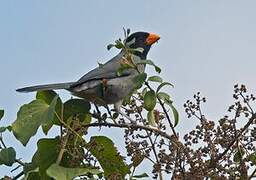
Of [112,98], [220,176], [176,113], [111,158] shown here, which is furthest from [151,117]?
[112,98]

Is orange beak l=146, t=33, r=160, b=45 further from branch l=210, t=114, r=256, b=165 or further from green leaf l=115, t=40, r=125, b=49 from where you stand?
branch l=210, t=114, r=256, b=165

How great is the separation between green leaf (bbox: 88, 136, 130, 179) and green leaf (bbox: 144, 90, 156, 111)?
7.2 inches


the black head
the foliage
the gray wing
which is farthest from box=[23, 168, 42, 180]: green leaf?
the black head

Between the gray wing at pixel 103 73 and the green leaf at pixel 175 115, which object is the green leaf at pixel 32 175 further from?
the gray wing at pixel 103 73

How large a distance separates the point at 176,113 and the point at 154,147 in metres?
0.27

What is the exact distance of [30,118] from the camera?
1.70 metres

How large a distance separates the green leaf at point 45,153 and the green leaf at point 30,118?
108 millimetres

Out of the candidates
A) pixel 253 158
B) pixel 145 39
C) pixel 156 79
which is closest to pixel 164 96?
pixel 156 79

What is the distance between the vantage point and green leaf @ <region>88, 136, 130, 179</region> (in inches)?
67.0

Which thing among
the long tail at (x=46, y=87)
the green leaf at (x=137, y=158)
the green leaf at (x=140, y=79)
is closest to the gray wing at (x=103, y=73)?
the long tail at (x=46, y=87)

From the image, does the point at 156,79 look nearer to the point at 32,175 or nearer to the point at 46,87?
the point at 32,175

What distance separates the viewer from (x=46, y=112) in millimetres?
1707

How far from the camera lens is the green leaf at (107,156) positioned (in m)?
1.70

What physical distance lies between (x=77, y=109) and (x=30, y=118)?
11.1 inches
